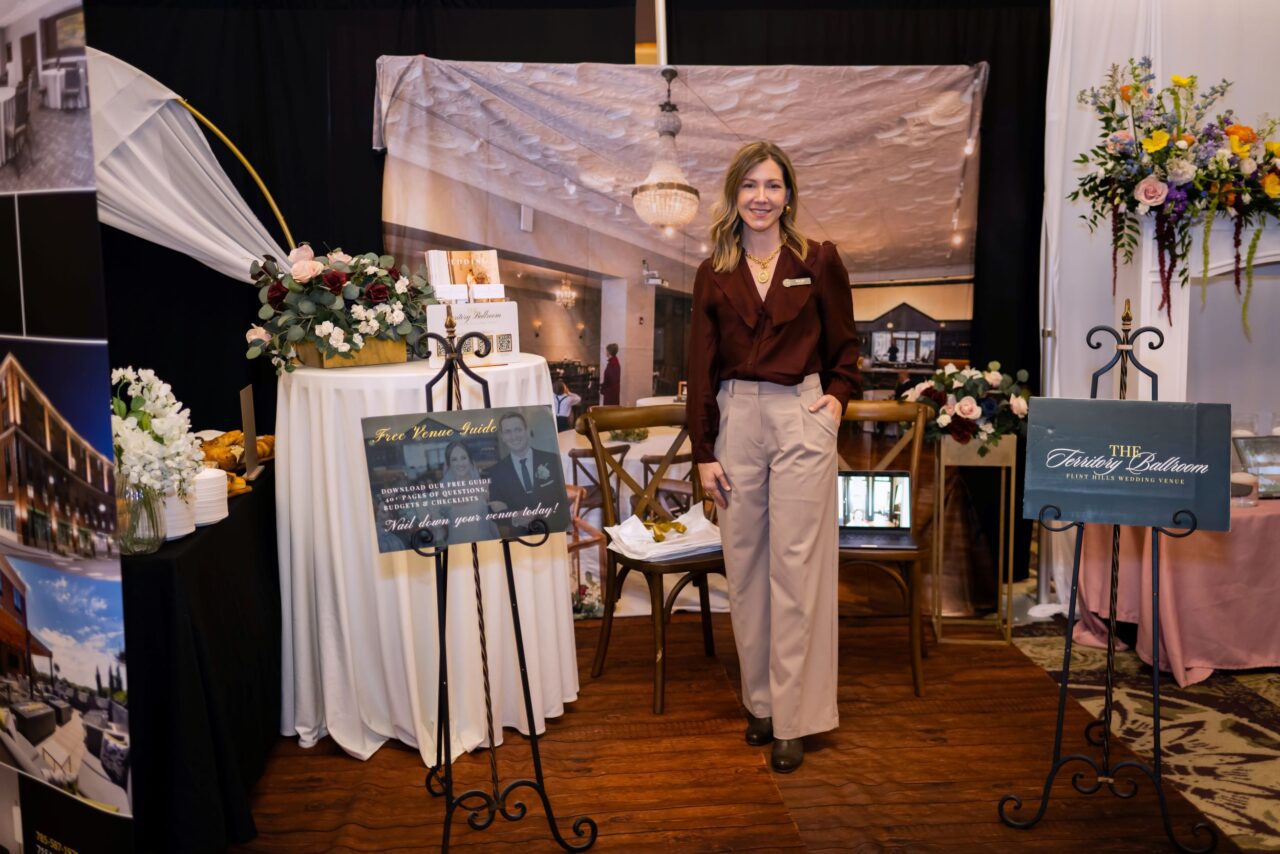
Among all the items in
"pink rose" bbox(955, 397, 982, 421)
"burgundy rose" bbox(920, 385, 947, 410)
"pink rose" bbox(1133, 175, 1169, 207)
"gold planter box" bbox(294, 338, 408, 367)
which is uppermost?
"pink rose" bbox(1133, 175, 1169, 207)

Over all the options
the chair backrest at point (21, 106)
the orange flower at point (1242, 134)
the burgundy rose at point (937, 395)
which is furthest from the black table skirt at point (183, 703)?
the orange flower at point (1242, 134)

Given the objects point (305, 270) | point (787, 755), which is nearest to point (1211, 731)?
point (787, 755)

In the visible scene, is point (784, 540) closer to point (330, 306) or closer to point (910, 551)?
point (910, 551)

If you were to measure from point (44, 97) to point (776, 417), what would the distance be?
189 centimetres

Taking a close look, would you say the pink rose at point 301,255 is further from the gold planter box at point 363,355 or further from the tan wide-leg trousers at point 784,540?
the tan wide-leg trousers at point 784,540

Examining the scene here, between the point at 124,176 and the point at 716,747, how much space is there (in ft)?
8.47

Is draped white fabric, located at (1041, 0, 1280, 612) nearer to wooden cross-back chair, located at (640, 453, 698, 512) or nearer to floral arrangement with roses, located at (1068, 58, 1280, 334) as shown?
floral arrangement with roses, located at (1068, 58, 1280, 334)

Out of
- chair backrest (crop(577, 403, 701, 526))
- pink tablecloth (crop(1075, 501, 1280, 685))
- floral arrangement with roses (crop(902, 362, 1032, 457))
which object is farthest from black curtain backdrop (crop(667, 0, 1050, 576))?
chair backrest (crop(577, 403, 701, 526))

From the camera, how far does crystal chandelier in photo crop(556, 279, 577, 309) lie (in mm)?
4051

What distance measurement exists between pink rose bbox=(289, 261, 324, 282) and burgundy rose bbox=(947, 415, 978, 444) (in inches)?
93.2

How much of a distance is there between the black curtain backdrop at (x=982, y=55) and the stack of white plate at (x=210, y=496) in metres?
2.59

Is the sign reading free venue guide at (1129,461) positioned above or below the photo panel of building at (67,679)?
above

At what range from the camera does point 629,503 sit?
421 cm

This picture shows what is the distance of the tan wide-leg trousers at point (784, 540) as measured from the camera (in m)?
2.70
